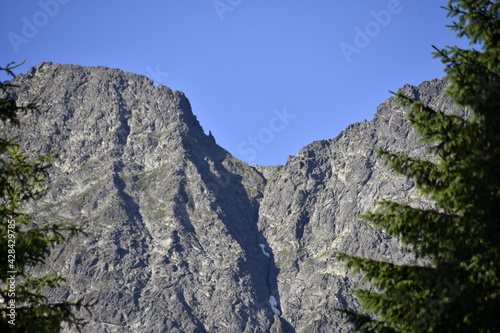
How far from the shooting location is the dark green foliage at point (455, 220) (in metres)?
14.5

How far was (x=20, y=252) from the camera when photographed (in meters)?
15.7

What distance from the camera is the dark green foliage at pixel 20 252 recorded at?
15227 mm

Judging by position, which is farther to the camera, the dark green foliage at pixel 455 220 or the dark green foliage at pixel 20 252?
the dark green foliage at pixel 20 252

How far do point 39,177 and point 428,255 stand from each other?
35.4 feet

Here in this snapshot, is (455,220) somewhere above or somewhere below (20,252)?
below

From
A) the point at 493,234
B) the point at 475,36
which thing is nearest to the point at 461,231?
the point at 493,234

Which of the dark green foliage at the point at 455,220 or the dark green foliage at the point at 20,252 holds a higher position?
the dark green foliage at the point at 20,252

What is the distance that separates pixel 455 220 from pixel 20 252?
10.6m

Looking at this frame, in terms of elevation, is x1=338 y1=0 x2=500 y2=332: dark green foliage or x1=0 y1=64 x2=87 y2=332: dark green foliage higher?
x1=0 y1=64 x2=87 y2=332: dark green foliage

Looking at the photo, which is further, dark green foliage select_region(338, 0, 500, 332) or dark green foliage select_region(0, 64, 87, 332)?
dark green foliage select_region(0, 64, 87, 332)

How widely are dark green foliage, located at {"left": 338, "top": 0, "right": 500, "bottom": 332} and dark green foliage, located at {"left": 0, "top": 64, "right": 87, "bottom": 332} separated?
7330mm

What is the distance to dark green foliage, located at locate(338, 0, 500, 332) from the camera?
14.5 metres

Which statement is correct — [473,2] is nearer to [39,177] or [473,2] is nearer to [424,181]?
[424,181]

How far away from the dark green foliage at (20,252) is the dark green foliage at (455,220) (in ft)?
24.0
